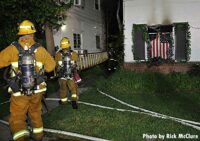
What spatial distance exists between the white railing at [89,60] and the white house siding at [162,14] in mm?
3954

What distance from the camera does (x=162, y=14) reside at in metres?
15.8

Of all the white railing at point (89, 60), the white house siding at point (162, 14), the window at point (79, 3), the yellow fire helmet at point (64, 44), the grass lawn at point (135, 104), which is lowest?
the grass lawn at point (135, 104)

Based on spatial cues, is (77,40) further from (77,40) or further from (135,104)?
(135,104)

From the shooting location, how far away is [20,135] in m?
6.01

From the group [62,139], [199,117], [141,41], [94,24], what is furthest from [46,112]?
[94,24]

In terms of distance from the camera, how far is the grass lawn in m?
7.53

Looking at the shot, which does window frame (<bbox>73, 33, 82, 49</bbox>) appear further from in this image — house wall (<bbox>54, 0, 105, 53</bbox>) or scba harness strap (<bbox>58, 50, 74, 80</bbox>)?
scba harness strap (<bbox>58, 50, 74, 80</bbox>)

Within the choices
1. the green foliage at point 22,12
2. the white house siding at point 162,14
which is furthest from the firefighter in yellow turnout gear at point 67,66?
the white house siding at point 162,14

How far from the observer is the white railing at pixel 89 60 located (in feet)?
63.9

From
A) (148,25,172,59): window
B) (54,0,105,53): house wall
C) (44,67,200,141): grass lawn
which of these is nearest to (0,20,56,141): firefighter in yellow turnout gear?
(44,67,200,141): grass lawn

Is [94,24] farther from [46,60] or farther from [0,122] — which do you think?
[46,60]

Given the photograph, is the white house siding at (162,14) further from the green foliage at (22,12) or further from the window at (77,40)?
the window at (77,40)

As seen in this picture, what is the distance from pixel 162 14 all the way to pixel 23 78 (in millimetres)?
11122

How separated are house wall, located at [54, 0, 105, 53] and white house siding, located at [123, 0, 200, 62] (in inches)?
224
